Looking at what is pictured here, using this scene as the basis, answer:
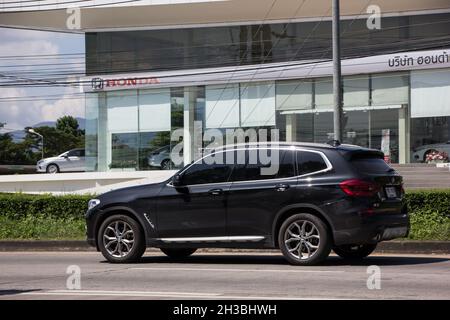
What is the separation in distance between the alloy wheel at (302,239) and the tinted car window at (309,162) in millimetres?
836

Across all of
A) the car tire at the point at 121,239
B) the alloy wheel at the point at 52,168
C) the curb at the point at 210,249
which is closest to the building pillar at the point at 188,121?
the alloy wheel at the point at 52,168

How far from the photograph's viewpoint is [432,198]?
15.6m

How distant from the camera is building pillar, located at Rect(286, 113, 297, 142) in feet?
126

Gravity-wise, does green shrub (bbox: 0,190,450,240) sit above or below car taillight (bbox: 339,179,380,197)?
below

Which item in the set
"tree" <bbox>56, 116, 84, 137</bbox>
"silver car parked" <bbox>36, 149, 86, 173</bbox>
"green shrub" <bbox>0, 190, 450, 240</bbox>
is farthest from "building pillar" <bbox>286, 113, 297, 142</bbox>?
"tree" <bbox>56, 116, 84, 137</bbox>

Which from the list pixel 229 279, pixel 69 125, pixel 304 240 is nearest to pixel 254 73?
pixel 304 240

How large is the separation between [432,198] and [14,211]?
10153 mm

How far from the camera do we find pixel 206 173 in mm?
12250

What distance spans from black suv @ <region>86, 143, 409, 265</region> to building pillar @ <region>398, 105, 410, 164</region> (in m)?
23.8

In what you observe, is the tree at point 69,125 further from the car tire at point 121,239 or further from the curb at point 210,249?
the car tire at point 121,239

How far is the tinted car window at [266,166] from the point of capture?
38.6 feet

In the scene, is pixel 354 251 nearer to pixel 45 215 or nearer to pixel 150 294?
pixel 150 294

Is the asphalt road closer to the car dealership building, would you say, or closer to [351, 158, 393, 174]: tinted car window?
[351, 158, 393, 174]: tinted car window

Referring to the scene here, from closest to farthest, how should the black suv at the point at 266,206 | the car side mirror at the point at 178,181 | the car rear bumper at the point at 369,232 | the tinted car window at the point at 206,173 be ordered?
the car rear bumper at the point at 369,232, the black suv at the point at 266,206, the tinted car window at the point at 206,173, the car side mirror at the point at 178,181
